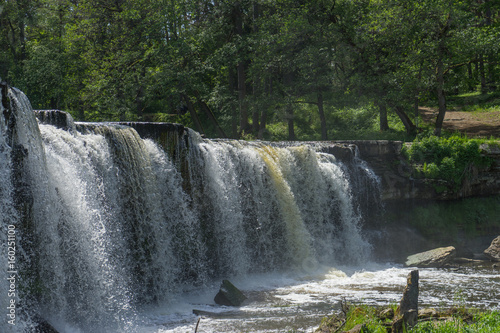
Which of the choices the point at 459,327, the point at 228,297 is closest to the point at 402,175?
the point at 228,297

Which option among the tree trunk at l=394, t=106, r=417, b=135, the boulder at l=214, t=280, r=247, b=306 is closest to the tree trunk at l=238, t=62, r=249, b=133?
the tree trunk at l=394, t=106, r=417, b=135

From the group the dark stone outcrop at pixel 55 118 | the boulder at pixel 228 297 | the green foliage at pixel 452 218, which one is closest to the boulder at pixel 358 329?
the boulder at pixel 228 297

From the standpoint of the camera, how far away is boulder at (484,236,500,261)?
1591 cm

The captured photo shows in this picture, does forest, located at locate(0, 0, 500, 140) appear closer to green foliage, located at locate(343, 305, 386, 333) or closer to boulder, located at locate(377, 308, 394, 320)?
boulder, located at locate(377, 308, 394, 320)

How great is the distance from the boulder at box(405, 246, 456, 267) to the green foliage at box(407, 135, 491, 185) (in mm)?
2946

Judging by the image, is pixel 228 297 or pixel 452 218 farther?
pixel 452 218

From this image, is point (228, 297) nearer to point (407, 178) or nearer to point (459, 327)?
point (459, 327)

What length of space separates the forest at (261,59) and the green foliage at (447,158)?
347 centimetres

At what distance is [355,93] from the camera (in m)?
22.0

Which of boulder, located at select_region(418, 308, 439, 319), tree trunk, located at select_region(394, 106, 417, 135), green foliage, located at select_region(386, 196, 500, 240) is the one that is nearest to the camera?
boulder, located at select_region(418, 308, 439, 319)

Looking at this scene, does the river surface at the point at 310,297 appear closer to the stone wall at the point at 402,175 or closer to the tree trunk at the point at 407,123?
the stone wall at the point at 402,175

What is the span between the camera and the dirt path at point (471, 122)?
22944 mm

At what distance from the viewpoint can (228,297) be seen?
10828mm

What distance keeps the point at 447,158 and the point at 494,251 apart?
346 cm
